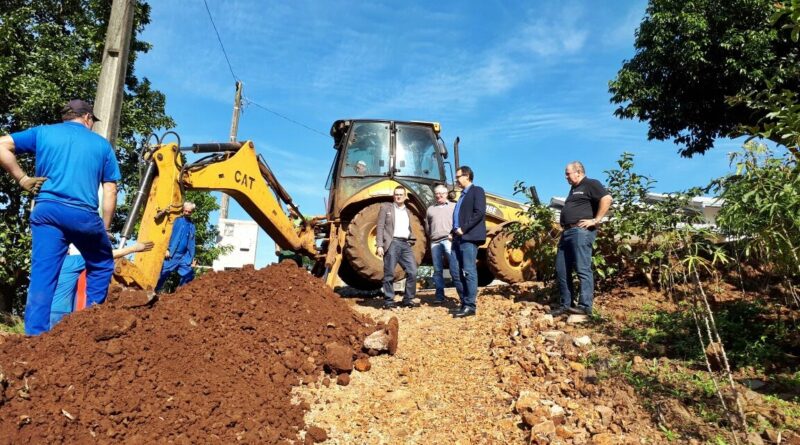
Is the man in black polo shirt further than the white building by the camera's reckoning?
No

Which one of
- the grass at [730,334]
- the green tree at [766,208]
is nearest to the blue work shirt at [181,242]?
the grass at [730,334]

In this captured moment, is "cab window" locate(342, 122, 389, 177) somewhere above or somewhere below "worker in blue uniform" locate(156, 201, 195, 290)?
above

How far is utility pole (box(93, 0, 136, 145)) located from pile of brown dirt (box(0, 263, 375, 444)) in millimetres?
2650

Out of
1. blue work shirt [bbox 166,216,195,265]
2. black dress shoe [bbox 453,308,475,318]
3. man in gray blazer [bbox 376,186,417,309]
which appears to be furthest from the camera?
blue work shirt [bbox 166,216,195,265]

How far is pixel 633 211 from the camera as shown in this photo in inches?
228

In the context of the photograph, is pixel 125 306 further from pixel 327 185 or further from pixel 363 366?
pixel 327 185

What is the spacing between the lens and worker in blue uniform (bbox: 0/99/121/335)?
3479mm

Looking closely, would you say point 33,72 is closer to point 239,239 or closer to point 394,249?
point 394,249

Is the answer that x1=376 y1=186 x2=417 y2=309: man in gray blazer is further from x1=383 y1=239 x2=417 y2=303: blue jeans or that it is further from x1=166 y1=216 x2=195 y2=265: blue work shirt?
x1=166 y1=216 x2=195 y2=265: blue work shirt

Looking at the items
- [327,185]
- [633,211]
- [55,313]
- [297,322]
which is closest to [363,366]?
[297,322]

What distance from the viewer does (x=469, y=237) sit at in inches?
223

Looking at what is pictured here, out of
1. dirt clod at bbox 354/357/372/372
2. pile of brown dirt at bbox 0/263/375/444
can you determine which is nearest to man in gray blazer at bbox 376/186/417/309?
pile of brown dirt at bbox 0/263/375/444

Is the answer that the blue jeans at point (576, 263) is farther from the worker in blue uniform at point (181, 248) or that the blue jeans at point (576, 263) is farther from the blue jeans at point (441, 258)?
the worker in blue uniform at point (181, 248)

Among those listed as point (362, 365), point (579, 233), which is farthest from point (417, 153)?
point (362, 365)
